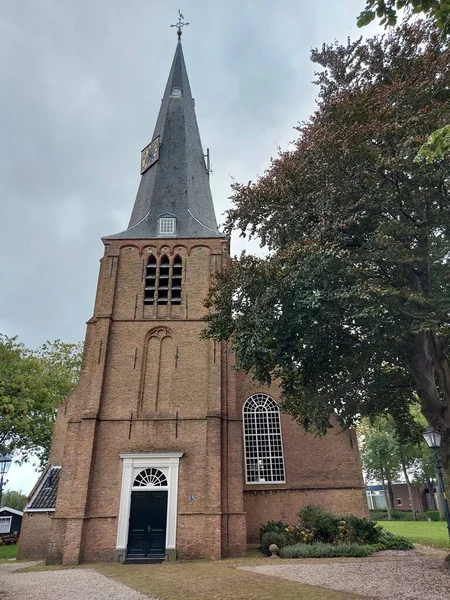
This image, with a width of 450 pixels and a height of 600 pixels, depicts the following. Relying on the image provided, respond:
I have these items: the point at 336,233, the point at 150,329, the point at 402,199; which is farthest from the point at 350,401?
the point at 150,329

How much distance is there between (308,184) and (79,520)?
13782 millimetres

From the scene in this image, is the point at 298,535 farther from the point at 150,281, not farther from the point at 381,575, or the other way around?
the point at 150,281

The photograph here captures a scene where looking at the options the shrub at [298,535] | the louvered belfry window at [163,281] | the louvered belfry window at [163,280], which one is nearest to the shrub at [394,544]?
the shrub at [298,535]

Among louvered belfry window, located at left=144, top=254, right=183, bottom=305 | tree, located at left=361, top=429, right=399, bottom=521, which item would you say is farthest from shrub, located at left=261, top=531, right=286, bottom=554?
tree, located at left=361, top=429, right=399, bottom=521

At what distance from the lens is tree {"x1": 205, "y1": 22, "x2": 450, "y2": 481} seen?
9.56 meters

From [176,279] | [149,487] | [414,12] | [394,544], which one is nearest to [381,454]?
[394,544]

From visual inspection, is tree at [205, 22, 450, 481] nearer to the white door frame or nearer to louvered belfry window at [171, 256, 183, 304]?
the white door frame

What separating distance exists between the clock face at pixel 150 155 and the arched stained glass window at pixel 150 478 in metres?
17.1

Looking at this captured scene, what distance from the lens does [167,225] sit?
71.1 feet

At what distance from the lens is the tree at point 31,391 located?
24.9 m

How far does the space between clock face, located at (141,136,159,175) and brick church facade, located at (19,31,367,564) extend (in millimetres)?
2127

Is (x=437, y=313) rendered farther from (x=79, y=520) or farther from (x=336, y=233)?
(x=79, y=520)

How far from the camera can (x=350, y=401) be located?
12930mm

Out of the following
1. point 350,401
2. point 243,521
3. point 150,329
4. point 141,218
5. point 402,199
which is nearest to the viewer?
point 402,199
